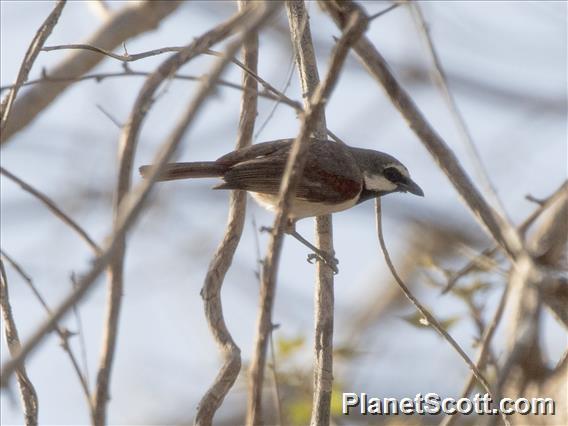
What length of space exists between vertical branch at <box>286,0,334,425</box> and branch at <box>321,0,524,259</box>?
66 centimetres

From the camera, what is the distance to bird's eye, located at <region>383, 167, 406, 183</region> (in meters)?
5.55

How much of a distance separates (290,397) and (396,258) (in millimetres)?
1287

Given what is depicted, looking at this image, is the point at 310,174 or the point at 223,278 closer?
the point at 223,278

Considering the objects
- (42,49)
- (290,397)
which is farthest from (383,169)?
(42,49)

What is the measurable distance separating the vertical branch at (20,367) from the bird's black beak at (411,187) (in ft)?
9.59

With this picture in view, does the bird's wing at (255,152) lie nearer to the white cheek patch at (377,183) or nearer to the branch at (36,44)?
the white cheek patch at (377,183)

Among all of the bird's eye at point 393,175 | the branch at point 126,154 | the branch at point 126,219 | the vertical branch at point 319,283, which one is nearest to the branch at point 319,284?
the vertical branch at point 319,283

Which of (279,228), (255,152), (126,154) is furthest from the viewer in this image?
(255,152)

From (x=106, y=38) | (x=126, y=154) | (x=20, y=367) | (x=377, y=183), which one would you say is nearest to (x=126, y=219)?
(x=126, y=154)

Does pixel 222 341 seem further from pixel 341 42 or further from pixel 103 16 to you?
pixel 103 16

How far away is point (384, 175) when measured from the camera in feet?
18.3

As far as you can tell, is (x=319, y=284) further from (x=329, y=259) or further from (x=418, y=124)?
(x=418, y=124)

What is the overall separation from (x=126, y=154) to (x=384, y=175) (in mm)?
3334

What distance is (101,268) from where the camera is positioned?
1.77m
